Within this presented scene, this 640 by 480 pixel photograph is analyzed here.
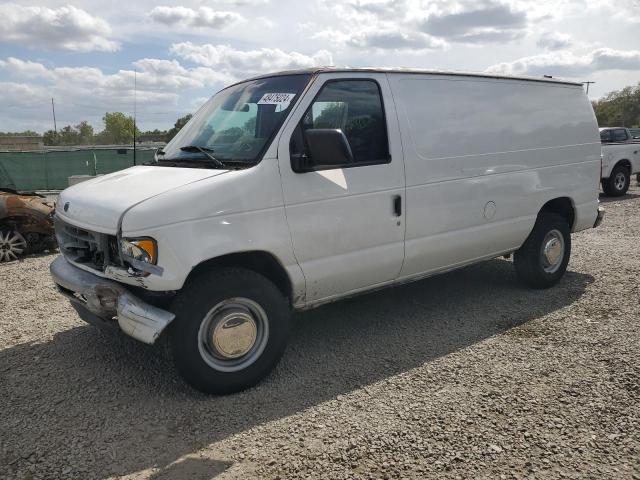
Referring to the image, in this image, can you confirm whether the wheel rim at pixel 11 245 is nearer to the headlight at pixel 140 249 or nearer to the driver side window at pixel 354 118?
the headlight at pixel 140 249

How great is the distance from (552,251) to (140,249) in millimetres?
4473

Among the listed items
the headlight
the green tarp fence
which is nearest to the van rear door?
the headlight

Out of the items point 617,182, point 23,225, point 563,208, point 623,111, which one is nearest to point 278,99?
point 563,208

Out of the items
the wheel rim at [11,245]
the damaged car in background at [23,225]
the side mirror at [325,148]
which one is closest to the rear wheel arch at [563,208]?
the side mirror at [325,148]

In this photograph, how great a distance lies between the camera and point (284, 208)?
3.66 meters

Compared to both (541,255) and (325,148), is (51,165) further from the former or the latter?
(325,148)

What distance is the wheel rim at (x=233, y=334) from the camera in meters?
3.52

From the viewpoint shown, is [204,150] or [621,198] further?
[621,198]

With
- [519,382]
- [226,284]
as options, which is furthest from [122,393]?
[519,382]

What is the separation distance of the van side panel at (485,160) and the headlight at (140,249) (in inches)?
81.2

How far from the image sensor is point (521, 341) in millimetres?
4500

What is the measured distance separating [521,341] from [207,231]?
9.24ft

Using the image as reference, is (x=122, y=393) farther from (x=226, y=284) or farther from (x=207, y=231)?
(x=207, y=231)

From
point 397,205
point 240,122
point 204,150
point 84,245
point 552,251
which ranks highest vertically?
point 240,122
